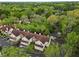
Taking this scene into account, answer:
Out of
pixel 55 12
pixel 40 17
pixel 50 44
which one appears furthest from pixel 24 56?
pixel 55 12

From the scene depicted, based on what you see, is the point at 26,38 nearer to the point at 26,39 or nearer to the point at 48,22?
the point at 26,39

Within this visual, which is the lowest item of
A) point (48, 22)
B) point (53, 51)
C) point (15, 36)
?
point (53, 51)

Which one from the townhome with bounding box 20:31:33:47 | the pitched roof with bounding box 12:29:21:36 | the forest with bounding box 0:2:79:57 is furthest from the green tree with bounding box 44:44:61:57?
the pitched roof with bounding box 12:29:21:36

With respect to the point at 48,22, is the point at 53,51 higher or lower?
lower

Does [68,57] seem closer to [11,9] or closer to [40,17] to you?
[40,17]

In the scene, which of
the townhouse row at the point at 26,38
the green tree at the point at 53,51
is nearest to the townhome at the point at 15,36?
the townhouse row at the point at 26,38

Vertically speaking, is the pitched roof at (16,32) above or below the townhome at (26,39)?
above

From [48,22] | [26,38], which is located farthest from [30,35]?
[48,22]

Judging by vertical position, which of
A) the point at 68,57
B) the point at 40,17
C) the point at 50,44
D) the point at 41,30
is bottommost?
the point at 68,57

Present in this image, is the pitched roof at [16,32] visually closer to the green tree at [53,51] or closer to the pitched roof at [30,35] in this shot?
the pitched roof at [30,35]
